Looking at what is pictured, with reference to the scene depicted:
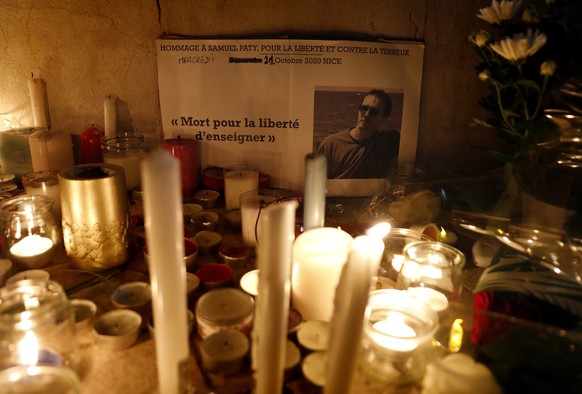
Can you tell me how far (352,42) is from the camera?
1169 mm

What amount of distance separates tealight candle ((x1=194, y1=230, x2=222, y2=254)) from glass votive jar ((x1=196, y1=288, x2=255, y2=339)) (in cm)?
25

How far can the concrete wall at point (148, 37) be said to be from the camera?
3.80ft

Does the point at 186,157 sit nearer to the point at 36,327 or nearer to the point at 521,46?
the point at 36,327

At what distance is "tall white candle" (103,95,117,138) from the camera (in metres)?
1.19

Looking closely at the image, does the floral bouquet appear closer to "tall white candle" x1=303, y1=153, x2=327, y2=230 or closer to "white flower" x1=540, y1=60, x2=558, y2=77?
"white flower" x1=540, y1=60, x2=558, y2=77

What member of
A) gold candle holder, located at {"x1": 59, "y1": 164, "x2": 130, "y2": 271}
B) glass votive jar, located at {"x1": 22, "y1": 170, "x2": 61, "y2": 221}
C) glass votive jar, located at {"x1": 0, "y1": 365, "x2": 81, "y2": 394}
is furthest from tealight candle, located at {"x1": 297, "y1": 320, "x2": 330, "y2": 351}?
glass votive jar, located at {"x1": 22, "y1": 170, "x2": 61, "y2": 221}

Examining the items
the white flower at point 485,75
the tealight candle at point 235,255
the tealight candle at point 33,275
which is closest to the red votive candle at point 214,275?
the tealight candle at point 235,255

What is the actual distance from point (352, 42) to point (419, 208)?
0.48 m

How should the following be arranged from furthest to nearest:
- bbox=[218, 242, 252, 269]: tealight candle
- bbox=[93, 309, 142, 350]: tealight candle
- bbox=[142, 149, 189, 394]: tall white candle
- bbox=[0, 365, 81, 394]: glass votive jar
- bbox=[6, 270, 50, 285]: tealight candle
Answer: bbox=[218, 242, 252, 269]: tealight candle → bbox=[6, 270, 50, 285]: tealight candle → bbox=[93, 309, 142, 350]: tealight candle → bbox=[0, 365, 81, 394]: glass votive jar → bbox=[142, 149, 189, 394]: tall white candle

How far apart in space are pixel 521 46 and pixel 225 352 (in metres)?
0.75

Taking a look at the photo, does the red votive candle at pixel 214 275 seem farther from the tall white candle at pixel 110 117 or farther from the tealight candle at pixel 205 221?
the tall white candle at pixel 110 117

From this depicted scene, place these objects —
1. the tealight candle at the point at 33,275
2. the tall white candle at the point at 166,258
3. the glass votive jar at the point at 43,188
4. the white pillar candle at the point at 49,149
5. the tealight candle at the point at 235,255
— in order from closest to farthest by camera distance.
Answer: the tall white candle at the point at 166,258 < the tealight candle at the point at 33,275 < the tealight candle at the point at 235,255 < the glass votive jar at the point at 43,188 < the white pillar candle at the point at 49,149

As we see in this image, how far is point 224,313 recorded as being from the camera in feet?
2.11

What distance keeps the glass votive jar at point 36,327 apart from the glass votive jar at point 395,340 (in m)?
0.41
